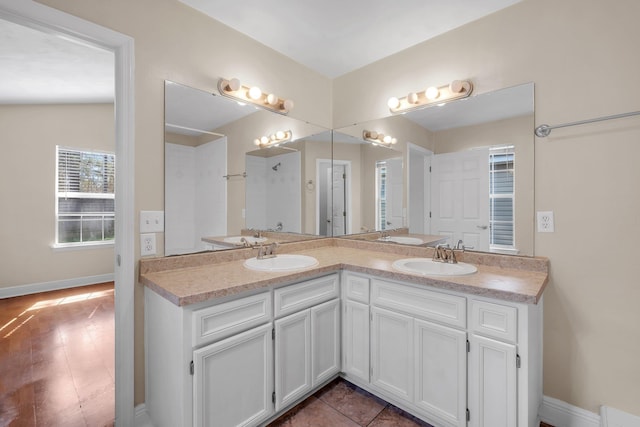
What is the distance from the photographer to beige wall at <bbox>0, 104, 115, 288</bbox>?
3871mm

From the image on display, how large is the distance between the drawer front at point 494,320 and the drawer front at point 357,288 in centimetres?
61

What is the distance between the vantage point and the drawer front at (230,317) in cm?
122

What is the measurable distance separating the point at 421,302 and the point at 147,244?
1.57 metres

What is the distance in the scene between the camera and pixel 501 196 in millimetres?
1777

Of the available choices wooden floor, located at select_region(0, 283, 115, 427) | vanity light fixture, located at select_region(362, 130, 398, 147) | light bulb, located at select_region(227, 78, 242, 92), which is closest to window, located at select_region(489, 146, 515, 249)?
vanity light fixture, located at select_region(362, 130, 398, 147)

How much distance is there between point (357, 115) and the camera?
2617mm

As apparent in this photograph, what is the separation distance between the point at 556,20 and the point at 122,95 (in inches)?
95.2

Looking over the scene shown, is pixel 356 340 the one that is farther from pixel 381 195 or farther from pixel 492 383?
pixel 381 195

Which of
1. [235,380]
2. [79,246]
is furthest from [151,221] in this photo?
[79,246]

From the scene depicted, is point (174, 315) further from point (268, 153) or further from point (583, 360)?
Result: point (583, 360)

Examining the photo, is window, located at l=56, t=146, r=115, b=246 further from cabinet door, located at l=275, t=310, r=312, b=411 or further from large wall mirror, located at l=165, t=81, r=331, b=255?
cabinet door, located at l=275, t=310, r=312, b=411

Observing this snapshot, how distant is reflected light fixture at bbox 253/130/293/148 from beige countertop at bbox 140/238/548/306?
852 mm

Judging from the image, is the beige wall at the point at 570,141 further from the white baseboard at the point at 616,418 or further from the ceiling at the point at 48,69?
the ceiling at the point at 48,69

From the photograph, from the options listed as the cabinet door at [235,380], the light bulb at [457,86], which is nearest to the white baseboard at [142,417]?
the cabinet door at [235,380]
